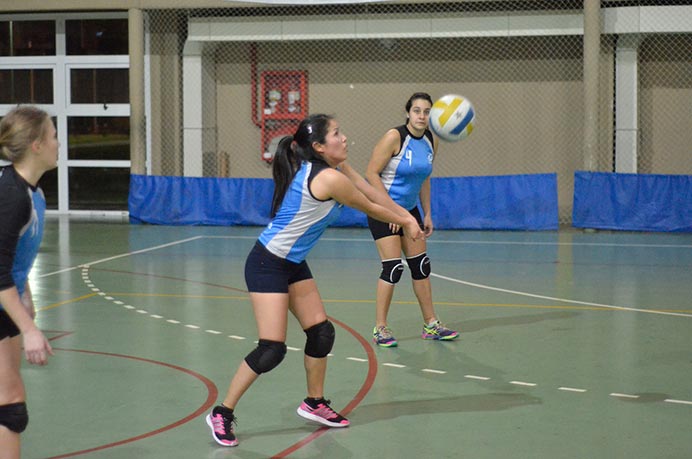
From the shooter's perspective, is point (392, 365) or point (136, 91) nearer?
point (392, 365)

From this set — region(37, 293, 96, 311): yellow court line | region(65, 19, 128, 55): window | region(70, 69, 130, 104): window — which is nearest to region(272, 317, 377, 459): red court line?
region(37, 293, 96, 311): yellow court line

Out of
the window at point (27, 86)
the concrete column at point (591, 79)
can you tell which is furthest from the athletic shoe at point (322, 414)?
the window at point (27, 86)

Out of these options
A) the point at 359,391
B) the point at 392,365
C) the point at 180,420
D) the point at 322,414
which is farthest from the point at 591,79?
the point at 180,420

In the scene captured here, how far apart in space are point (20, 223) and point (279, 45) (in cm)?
1516

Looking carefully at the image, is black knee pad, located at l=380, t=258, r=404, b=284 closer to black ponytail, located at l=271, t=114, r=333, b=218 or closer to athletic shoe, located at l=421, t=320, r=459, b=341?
athletic shoe, located at l=421, t=320, r=459, b=341

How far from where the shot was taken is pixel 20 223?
11.6 feet

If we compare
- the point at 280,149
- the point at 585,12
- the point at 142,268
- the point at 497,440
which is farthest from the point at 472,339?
the point at 585,12

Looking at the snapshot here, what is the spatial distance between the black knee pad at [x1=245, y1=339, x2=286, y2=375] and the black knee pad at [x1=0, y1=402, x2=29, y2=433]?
4.60ft

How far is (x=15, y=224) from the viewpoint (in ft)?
11.5

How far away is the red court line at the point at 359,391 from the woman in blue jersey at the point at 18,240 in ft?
4.77

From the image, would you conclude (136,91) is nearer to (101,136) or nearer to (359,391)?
(101,136)

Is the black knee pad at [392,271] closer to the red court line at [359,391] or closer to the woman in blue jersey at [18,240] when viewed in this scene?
the red court line at [359,391]

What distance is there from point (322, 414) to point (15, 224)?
2237mm

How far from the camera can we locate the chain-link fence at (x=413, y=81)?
16.8 meters
